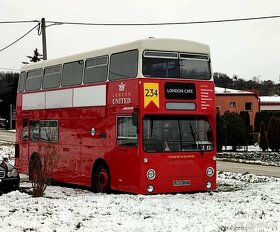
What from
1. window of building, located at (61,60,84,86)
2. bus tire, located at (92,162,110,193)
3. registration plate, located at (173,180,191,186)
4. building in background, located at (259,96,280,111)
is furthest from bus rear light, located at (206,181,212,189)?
building in background, located at (259,96,280,111)

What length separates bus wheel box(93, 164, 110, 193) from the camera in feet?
50.1

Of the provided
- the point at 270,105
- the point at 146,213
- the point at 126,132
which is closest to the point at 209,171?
the point at 126,132

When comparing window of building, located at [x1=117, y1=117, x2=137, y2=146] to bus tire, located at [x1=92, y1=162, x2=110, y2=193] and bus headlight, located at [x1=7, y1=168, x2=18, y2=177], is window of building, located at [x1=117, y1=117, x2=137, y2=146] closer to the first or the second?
bus tire, located at [x1=92, y1=162, x2=110, y2=193]

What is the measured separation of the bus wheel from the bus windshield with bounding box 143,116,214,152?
2004 mm

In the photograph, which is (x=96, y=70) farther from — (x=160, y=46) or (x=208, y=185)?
(x=208, y=185)

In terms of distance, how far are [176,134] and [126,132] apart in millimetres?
1340

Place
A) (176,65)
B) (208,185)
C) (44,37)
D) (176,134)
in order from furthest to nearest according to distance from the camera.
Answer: (44,37), (208,185), (176,65), (176,134)

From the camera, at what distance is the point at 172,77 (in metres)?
14.4

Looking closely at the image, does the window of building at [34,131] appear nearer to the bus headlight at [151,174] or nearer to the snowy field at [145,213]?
the snowy field at [145,213]

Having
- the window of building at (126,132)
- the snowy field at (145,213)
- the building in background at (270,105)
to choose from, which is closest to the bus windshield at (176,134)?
the window of building at (126,132)

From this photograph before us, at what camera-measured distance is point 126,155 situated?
14.3 meters

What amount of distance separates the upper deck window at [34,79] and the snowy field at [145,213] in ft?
22.9

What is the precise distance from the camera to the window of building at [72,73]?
17.0 m

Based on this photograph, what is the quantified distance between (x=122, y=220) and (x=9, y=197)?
4.40 m
